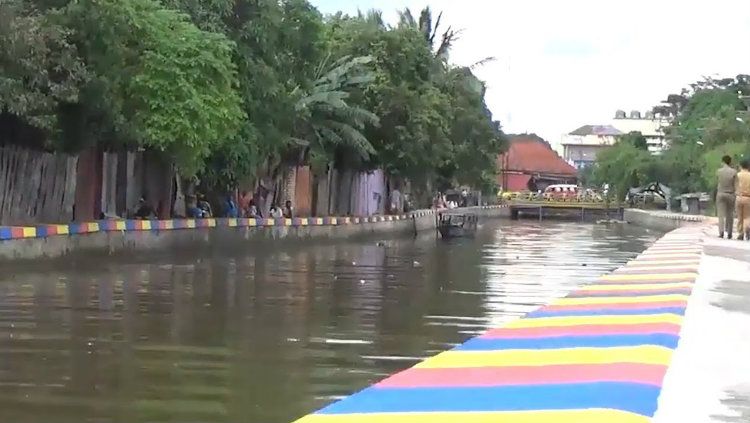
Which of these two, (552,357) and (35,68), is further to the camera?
(35,68)

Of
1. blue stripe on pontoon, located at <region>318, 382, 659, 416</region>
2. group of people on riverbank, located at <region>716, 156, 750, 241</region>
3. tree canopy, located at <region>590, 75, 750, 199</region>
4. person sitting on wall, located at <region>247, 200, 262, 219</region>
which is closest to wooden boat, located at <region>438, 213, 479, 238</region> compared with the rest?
person sitting on wall, located at <region>247, 200, 262, 219</region>

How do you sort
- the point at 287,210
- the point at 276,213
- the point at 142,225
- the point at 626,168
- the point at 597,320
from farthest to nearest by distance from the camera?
the point at 626,168 → the point at 287,210 → the point at 276,213 → the point at 142,225 → the point at 597,320

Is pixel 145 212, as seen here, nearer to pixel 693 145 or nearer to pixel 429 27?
pixel 429 27

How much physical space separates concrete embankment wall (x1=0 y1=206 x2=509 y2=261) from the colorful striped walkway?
11.2 m

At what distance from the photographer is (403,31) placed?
4262 cm

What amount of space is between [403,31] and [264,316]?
30989 millimetres

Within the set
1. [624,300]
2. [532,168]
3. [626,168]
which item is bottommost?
[624,300]

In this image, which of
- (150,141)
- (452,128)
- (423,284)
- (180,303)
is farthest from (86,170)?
(452,128)

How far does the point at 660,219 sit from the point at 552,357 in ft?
181

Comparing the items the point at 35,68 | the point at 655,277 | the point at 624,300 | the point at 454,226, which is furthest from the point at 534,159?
the point at 624,300

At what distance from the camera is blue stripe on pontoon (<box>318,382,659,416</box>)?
619 centimetres

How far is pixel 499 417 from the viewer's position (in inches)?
234

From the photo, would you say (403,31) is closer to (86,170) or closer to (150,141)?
(86,170)

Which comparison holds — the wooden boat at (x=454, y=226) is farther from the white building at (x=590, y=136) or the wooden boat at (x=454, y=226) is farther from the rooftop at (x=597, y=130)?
the rooftop at (x=597, y=130)
